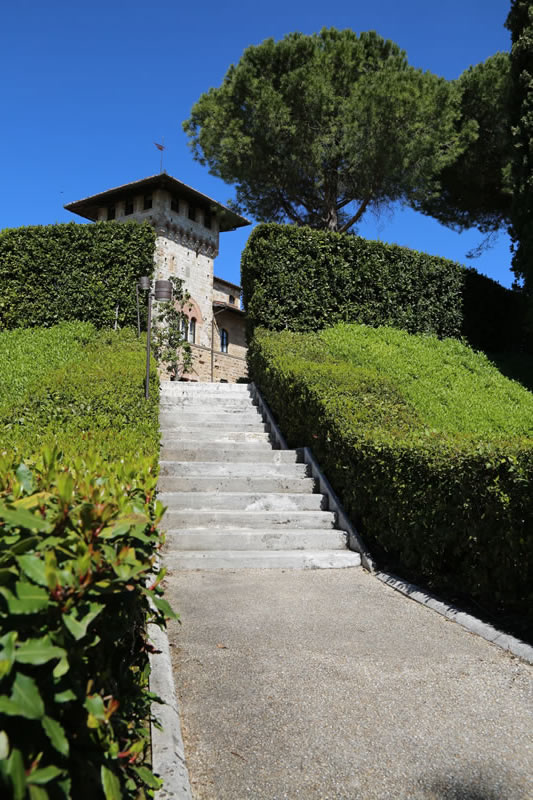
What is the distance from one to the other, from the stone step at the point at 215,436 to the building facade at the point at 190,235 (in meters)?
14.0

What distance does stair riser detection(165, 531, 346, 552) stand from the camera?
6.14 m

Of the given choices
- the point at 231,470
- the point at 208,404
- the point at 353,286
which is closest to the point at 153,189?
the point at 353,286

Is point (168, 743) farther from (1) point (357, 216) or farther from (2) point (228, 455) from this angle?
(1) point (357, 216)

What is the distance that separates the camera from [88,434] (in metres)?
4.89

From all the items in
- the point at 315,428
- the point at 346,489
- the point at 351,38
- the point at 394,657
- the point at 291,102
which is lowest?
the point at 394,657

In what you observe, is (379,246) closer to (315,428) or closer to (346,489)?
(315,428)

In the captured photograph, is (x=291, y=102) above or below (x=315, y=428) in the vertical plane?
above

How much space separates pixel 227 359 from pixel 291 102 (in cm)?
1217

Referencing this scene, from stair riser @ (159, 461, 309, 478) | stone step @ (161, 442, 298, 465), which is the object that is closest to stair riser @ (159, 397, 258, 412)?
stone step @ (161, 442, 298, 465)

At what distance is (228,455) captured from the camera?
8391 millimetres

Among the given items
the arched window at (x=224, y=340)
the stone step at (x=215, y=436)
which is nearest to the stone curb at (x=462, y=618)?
the stone step at (x=215, y=436)

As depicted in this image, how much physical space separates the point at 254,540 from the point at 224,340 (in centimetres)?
2475

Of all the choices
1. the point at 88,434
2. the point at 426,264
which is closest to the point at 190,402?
the point at 88,434

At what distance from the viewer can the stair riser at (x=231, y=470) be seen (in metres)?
7.54
